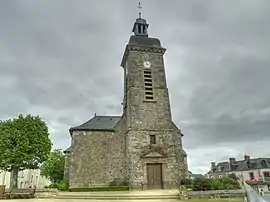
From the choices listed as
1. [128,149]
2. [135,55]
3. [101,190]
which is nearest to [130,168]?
[128,149]

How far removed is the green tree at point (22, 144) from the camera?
2164cm

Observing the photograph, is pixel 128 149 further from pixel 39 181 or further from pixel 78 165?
pixel 39 181

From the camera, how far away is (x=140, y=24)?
27.4m

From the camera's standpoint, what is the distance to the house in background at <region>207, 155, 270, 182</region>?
39094 millimetres

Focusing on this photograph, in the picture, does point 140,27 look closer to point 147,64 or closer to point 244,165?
point 147,64

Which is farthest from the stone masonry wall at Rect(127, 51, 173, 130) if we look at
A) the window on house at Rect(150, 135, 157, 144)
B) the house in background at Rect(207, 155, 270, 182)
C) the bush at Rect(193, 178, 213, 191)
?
the house in background at Rect(207, 155, 270, 182)

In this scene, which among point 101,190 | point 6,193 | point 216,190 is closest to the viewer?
point 216,190

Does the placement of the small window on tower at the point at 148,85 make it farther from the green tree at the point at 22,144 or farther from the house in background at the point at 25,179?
the house in background at the point at 25,179

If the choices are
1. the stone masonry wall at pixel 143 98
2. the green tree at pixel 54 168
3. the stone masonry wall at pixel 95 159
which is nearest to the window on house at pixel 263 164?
the stone masonry wall at pixel 143 98

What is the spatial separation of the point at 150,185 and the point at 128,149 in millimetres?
3542

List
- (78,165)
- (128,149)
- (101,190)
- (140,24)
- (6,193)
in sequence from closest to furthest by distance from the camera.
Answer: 1. (6,193)
2. (101,190)
3. (128,149)
4. (78,165)
5. (140,24)

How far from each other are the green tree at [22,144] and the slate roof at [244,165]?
111ft

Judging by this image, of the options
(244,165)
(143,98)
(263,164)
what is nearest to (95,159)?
(143,98)

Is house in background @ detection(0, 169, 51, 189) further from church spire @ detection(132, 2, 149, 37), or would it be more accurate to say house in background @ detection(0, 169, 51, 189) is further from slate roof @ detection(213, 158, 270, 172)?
slate roof @ detection(213, 158, 270, 172)
